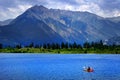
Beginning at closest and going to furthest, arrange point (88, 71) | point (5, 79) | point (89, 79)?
1. point (5, 79)
2. point (89, 79)
3. point (88, 71)

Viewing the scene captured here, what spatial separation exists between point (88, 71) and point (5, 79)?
37.0m

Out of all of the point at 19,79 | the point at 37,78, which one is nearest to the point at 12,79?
the point at 19,79

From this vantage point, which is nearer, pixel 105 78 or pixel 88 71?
pixel 105 78

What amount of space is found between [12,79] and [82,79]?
64.8ft

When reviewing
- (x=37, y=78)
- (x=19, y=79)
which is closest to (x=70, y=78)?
(x=37, y=78)

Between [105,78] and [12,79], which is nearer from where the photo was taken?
[12,79]

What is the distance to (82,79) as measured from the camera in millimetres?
84250

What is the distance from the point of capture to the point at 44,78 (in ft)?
278

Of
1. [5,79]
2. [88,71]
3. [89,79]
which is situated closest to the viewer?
[5,79]

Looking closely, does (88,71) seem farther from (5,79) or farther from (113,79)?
(5,79)

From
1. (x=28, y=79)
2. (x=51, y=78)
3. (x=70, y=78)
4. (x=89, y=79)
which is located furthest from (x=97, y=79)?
(x=28, y=79)

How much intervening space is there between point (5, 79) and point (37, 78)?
9.44 m

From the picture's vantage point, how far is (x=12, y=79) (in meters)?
80.8

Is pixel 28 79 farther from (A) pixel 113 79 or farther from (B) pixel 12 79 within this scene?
(A) pixel 113 79
